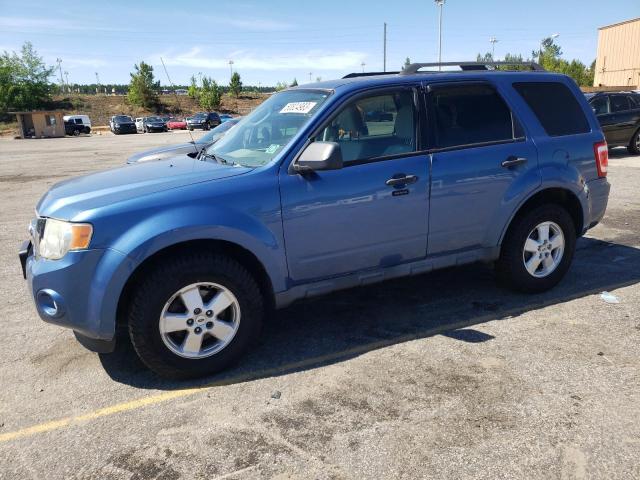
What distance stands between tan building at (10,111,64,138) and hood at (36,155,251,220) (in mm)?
48989

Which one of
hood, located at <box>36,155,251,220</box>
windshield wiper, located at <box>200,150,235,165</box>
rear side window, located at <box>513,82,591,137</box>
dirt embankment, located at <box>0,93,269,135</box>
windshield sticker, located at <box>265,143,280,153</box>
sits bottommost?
hood, located at <box>36,155,251,220</box>

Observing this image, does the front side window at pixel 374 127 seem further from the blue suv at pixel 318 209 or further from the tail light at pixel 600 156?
the tail light at pixel 600 156

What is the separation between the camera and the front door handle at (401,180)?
373 centimetres

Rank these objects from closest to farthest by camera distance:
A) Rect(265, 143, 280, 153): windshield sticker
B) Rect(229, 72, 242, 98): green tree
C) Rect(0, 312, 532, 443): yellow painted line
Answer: Rect(0, 312, 532, 443): yellow painted line < Rect(265, 143, 280, 153): windshield sticker < Rect(229, 72, 242, 98): green tree

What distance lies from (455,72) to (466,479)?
3.20m

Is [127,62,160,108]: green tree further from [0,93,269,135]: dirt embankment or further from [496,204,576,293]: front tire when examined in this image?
[496,204,576,293]: front tire

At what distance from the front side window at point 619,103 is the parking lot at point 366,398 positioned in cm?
1095

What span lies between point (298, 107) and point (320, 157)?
2.52ft

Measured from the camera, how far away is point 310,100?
391 centimetres

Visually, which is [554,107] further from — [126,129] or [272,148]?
[126,129]

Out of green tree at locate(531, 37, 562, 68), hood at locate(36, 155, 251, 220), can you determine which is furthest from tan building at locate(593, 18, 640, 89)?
hood at locate(36, 155, 251, 220)

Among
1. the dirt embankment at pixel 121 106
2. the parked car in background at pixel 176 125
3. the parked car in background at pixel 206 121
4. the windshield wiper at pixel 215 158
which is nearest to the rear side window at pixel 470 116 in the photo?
the windshield wiper at pixel 215 158

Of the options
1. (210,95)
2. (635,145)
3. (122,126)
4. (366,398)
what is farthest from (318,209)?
(210,95)

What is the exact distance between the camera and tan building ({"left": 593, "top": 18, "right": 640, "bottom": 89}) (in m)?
44.0
